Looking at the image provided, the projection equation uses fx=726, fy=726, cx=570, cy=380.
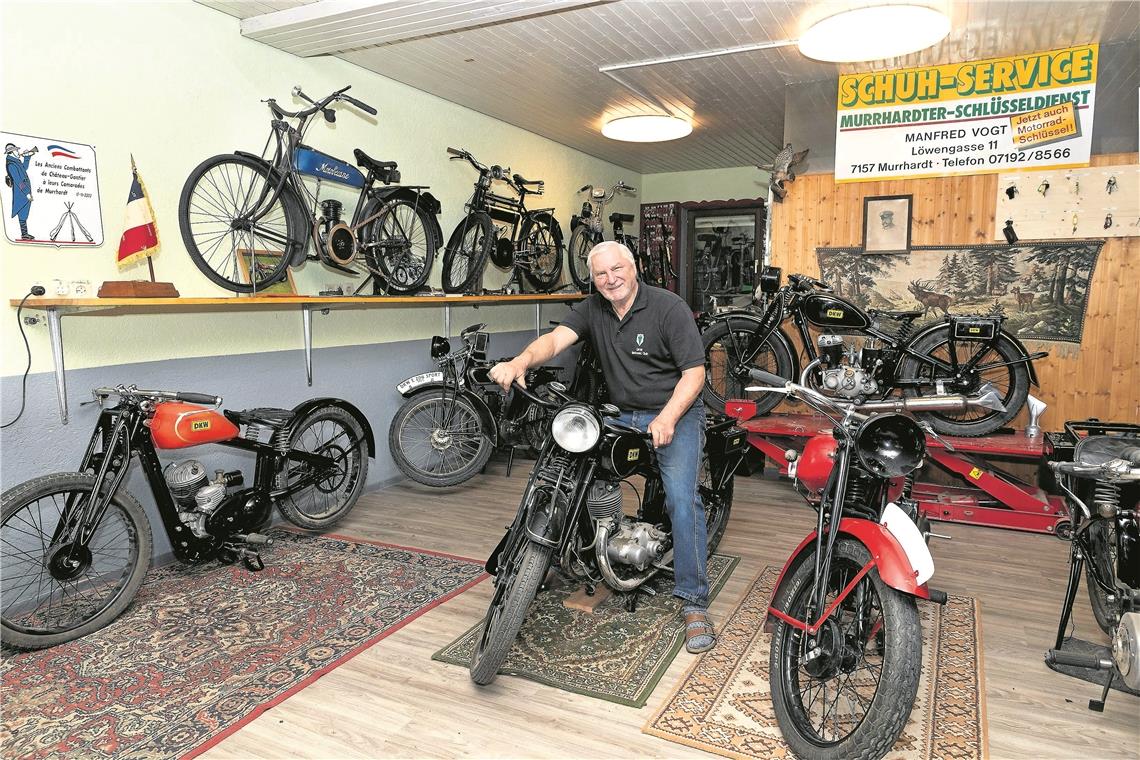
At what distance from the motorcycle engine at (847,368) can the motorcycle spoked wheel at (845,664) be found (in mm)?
2521

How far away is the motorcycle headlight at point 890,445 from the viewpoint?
7.12 ft

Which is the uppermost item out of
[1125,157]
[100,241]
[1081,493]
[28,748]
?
[1125,157]

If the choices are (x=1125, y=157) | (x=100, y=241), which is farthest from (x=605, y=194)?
(x=100, y=241)

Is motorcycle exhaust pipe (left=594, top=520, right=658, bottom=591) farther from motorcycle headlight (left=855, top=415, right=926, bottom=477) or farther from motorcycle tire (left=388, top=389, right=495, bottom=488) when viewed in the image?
motorcycle tire (left=388, top=389, right=495, bottom=488)

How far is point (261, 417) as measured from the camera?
12.6ft

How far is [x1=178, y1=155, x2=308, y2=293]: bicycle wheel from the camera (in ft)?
12.8

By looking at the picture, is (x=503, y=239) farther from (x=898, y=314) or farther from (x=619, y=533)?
(x=619, y=533)

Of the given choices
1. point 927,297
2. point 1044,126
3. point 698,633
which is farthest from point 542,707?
point 1044,126

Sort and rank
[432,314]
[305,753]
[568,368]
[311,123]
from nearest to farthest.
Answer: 1. [305,753]
2. [311,123]
3. [432,314]
4. [568,368]

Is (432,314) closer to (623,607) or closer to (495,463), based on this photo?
(495,463)

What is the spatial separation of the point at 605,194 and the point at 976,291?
4340mm

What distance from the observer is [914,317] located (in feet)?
16.6

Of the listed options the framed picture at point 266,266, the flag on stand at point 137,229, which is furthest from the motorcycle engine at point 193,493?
the framed picture at point 266,266

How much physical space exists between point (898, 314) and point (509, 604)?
12.7 ft
